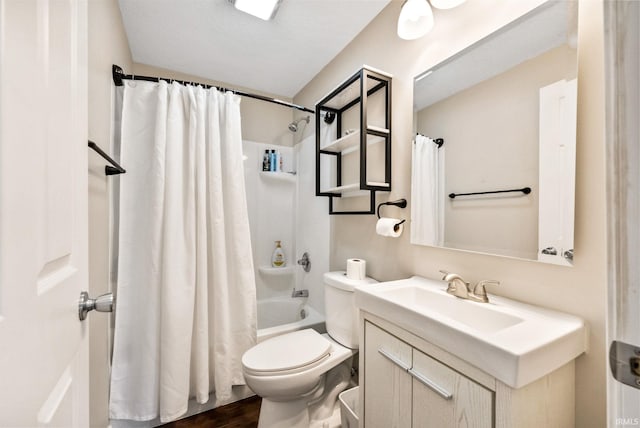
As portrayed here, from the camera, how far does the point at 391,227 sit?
4.26 feet

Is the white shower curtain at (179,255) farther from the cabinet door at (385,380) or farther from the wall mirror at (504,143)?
the wall mirror at (504,143)

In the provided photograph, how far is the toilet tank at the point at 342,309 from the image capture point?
4.66 ft

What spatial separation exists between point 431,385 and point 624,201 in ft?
→ 2.28

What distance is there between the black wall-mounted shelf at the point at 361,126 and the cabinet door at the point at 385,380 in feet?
2.39

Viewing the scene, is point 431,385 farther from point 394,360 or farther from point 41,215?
point 41,215

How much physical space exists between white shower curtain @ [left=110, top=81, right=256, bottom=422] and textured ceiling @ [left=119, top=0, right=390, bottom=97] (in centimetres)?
41

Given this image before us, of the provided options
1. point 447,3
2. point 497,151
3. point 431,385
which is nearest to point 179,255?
point 431,385

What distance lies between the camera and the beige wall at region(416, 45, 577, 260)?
2.94ft

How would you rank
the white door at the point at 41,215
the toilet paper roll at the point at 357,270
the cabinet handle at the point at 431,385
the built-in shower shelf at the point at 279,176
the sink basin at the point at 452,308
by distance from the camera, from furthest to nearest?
the built-in shower shelf at the point at 279,176 → the toilet paper roll at the point at 357,270 → the sink basin at the point at 452,308 → the cabinet handle at the point at 431,385 → the white door at the point at 41,215

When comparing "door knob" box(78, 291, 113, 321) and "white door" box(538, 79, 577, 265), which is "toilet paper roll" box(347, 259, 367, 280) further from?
"door knob" box(78, 291, 113, 321)

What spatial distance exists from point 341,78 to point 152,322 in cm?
197

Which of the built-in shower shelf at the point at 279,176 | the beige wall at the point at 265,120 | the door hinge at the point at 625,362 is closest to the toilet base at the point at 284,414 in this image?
the door hinge at the point at 625,362

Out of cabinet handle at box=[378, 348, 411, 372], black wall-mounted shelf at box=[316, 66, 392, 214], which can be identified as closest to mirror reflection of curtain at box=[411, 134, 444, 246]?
black wall-mounted shelf at box=[316, 66, 392, 214]

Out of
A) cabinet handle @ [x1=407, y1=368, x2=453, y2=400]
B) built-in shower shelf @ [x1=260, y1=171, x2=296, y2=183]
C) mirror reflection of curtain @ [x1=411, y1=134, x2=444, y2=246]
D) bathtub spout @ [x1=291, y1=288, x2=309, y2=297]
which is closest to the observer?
cabinet handle @ [x1=407, y1=368, x2=453, y2=400]
